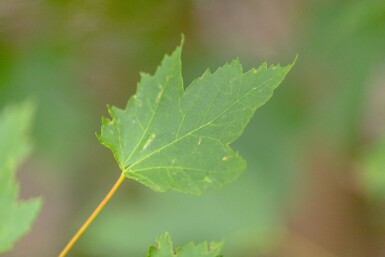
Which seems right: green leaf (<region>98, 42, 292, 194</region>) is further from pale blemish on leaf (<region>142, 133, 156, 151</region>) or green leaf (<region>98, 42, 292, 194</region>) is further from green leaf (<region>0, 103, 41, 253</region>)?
green leaf (<region>0, 103, 41, 253</region>)

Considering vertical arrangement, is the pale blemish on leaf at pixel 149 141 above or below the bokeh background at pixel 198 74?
below

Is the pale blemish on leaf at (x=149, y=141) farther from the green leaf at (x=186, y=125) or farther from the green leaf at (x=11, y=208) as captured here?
the green leaf at (x=11, y=208)

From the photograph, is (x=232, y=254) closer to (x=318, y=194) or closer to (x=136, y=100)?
(x=318, y=194)

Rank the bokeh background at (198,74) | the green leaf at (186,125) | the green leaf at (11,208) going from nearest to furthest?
the green leaf at (186,125) → the green leaf at (11,208) → the bokeh background at (198,74)

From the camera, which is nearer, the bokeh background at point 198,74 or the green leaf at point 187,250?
the green leaf at point 187,250

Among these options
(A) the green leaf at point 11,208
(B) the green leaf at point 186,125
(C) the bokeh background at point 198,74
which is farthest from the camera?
(C) the bokeh background at point 198,74

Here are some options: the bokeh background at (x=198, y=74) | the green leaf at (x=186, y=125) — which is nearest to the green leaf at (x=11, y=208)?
the green leaf at (x=186, y=125)
